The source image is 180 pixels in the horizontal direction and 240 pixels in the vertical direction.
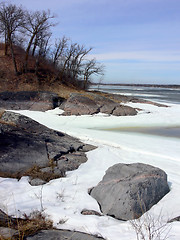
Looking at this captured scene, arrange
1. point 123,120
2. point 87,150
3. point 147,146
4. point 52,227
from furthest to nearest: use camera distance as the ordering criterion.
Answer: point 123,120 → point 147,146 → point 87,150 → point 52,227

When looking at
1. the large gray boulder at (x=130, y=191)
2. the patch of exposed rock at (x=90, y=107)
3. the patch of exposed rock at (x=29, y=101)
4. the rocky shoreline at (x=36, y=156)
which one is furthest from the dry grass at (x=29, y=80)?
the large gray boulder at (x=130, y=191)

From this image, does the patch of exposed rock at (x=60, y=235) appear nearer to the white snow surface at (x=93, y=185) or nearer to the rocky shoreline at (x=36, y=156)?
the rocky shoreline at (x=36, y=156)

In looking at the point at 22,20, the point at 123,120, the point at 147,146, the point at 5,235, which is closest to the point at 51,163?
the point at 5,235

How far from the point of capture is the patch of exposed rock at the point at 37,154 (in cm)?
640

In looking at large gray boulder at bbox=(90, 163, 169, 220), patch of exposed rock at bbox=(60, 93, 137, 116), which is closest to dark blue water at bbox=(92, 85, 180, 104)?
patch of exposed rock at bbox=(60, 93, 137, 116)

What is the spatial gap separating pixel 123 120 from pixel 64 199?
1289 centimetres

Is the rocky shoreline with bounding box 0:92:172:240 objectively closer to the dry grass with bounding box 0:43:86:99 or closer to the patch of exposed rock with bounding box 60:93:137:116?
the patch of exposed rock with bounding box 60:93:137:116

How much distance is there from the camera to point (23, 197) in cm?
496

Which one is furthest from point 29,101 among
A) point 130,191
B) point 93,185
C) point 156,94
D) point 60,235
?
point 156,94

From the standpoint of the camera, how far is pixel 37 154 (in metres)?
7.26

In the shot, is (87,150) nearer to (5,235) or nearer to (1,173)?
(1,173)

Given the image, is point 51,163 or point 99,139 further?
point 99,139

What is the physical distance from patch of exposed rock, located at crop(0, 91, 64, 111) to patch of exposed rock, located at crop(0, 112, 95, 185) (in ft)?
36.9

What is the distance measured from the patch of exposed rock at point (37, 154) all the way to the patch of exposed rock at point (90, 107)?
32.4ft
